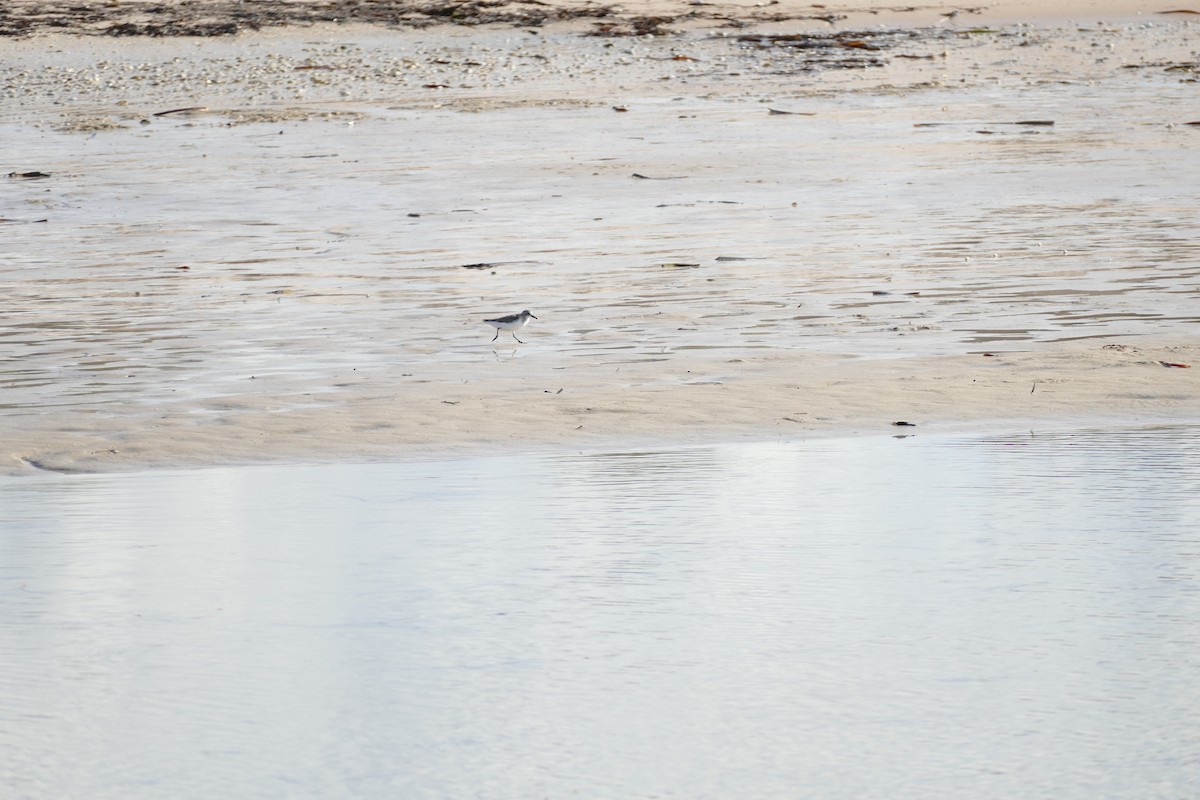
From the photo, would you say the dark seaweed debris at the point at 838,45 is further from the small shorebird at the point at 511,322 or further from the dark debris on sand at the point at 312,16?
the small shorebird at the point at 511,322

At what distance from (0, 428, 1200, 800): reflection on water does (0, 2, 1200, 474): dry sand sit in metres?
1.03

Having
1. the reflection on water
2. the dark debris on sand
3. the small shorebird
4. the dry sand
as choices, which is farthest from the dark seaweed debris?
the reflection on water

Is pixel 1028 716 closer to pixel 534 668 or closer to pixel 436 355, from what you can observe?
pixel 534 668

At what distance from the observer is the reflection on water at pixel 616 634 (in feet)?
8.63

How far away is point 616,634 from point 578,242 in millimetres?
7038

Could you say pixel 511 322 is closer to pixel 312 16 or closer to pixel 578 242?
pixel 578 242

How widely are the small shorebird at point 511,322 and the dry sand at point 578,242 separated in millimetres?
64

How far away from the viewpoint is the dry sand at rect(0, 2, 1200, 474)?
6023 millimetres

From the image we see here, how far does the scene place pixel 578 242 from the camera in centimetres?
1020

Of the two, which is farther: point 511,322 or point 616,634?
point 511,322

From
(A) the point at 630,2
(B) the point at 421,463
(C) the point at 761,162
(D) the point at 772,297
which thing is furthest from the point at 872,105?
(B) the point at 421,463

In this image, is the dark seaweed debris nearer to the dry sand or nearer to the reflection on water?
the dry sand

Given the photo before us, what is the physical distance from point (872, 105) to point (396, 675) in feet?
50.7

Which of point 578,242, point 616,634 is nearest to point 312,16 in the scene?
point 578,242
